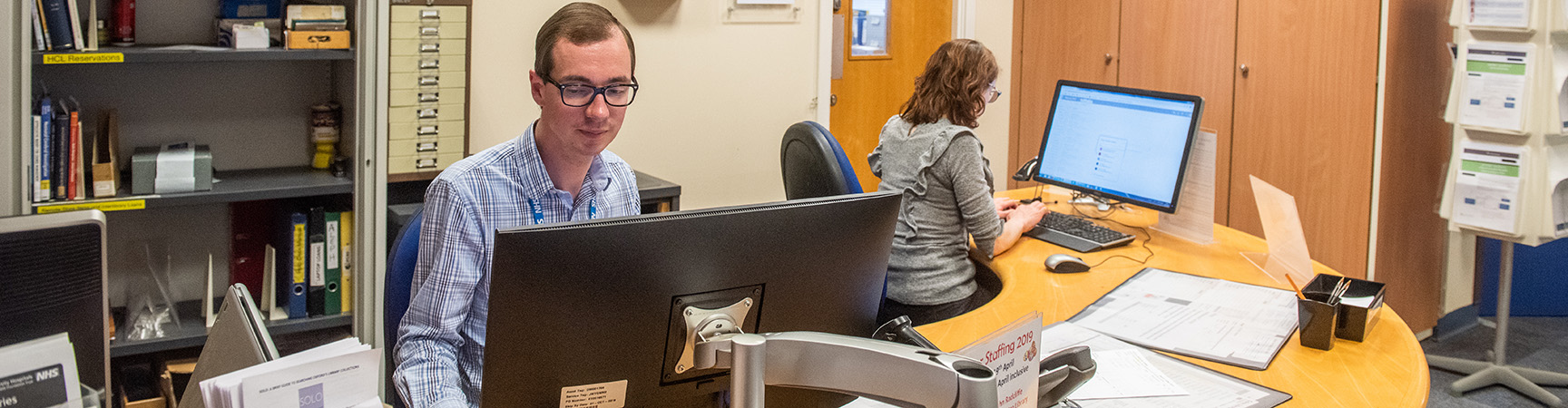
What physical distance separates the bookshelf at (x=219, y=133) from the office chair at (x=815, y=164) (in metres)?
0.97

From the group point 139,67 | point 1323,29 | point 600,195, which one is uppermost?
point 1323,29

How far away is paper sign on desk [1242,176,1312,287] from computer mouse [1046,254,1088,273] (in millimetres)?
373

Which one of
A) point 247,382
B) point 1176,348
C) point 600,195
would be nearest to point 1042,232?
point 1176,348

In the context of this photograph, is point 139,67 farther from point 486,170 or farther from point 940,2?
point 940,2

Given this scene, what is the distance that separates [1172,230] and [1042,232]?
0.31m

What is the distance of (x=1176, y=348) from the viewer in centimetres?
181

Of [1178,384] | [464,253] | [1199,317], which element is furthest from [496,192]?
[1199,317]

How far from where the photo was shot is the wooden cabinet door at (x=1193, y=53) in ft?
13.2

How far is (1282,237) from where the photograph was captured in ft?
7.37

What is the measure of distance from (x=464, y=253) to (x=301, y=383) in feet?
1.61

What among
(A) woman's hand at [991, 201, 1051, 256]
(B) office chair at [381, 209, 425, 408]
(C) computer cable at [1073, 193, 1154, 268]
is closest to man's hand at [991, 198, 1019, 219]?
(A) woman's hand at [991, 201, 1051, 256]

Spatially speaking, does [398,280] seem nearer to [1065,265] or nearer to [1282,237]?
[1065,265]

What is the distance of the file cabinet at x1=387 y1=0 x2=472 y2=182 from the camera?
2830 millimetres

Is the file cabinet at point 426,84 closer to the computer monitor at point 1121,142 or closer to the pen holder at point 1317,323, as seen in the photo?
the computer monitor at point 1121,142
